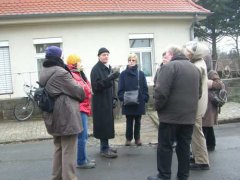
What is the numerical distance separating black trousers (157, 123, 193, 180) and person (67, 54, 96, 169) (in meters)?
1.44

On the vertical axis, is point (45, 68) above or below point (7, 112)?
above

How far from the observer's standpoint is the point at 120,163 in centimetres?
698

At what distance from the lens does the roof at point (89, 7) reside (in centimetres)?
1369

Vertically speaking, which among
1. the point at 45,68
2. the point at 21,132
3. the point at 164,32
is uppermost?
the point at 164,32

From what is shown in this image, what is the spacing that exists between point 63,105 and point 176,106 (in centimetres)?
145

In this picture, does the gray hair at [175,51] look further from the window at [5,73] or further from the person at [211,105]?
the window at [5,73]

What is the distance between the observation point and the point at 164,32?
1506cm

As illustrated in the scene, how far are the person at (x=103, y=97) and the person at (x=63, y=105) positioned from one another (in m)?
1.72

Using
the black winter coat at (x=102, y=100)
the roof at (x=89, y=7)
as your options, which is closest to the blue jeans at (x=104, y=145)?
the black winter coat at (x=102, y=100)

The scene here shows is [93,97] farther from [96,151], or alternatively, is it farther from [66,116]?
[66,116]

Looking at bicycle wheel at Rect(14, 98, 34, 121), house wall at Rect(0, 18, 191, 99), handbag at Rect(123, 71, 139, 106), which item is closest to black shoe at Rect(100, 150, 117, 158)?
handbag at Rect(123, 71, 139, 106)

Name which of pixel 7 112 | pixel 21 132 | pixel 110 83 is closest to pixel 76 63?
pixel 110 83

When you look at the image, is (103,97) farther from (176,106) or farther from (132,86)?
(176,106)

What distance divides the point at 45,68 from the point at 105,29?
9.25m
